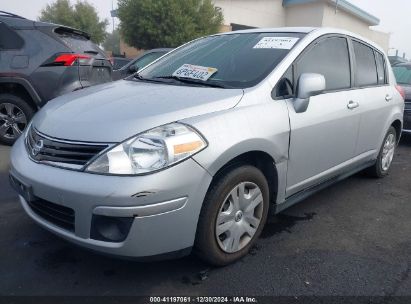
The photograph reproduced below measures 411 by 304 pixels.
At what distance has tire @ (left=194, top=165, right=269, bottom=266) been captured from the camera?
234 centimetres

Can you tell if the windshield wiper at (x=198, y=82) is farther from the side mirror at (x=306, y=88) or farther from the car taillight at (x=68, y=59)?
the car taillight at (x=68, y=59)

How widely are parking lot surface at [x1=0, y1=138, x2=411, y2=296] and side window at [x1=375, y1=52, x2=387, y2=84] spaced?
1633 mm

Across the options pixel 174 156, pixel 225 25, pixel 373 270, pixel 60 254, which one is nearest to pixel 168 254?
pixel 174 156

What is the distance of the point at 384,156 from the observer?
4672mm

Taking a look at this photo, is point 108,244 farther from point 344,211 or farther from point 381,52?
point 381,52

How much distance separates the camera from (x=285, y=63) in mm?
2889

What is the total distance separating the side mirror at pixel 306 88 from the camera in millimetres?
2760

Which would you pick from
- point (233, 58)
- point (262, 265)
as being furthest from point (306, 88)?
point (262, 265)

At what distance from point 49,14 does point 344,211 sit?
145ft

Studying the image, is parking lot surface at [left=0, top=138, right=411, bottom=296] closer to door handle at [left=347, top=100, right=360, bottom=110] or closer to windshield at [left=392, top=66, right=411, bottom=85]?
door handle at [left=347, top=100, right=360, bottom=110]

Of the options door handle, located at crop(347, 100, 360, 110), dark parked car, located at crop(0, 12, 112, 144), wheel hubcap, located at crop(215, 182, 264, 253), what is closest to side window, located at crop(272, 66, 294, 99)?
wheel hubcap, located at crop(215, 182, 264, 253)

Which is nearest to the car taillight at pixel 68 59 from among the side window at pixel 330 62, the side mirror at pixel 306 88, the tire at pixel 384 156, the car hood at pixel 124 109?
the car hood at pixel 124 109

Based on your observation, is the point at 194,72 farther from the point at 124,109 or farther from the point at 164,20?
the point at 164,20

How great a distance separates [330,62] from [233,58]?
0.94 meters
